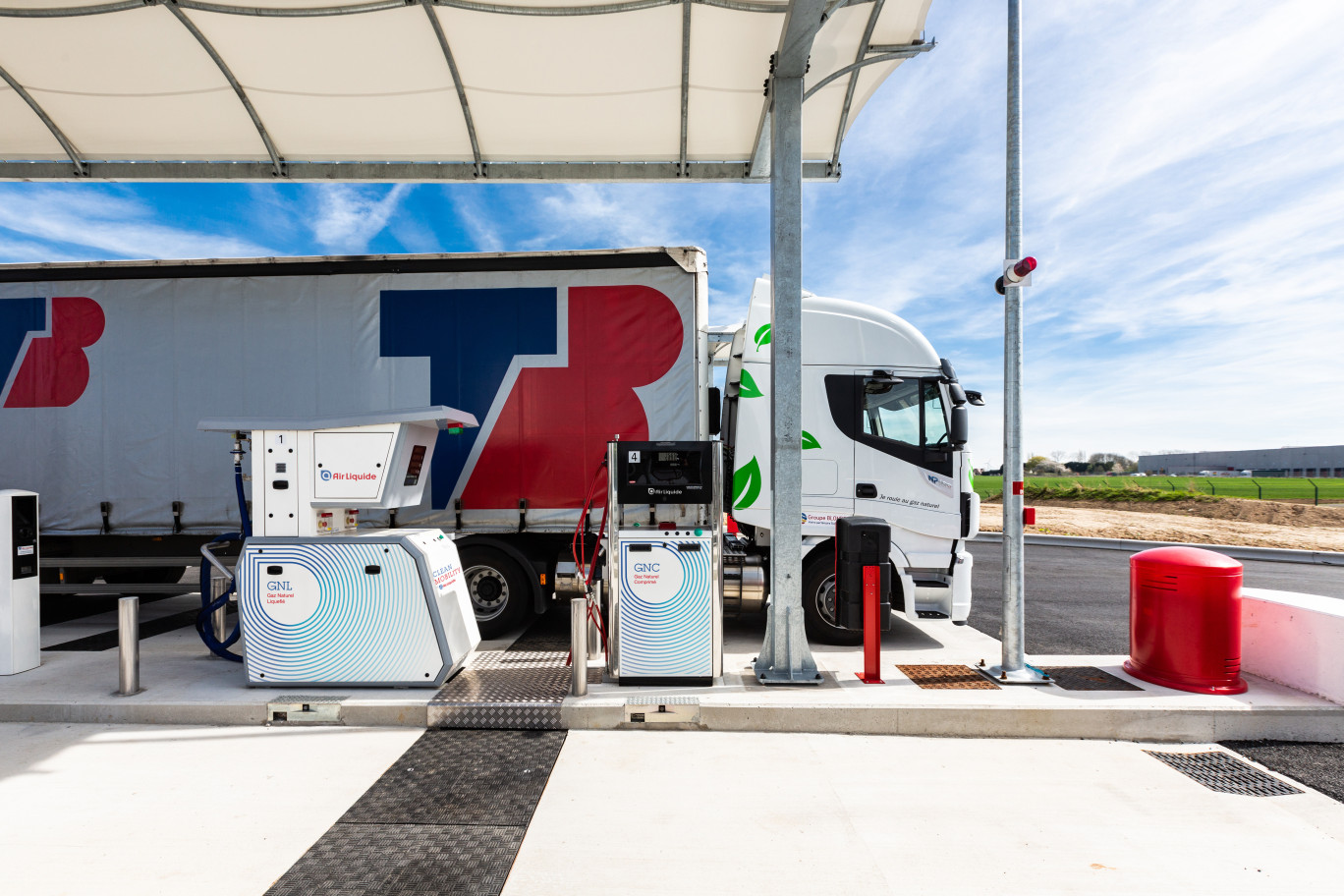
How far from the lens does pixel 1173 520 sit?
19109mm

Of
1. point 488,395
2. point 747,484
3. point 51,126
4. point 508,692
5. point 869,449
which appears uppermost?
point 51,126

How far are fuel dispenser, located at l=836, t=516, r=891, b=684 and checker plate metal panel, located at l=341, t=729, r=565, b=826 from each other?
217cm

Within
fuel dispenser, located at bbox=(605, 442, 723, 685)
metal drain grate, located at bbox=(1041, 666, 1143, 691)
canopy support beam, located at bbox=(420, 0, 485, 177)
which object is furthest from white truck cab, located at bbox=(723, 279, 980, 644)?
canopy support beam, located at bbox=(420, 0, 485, 177)

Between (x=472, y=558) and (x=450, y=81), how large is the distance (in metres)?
4.09

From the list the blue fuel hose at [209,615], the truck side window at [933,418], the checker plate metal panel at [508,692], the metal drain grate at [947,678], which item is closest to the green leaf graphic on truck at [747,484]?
the truck side window at [933,418]

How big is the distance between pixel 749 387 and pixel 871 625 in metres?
2.27

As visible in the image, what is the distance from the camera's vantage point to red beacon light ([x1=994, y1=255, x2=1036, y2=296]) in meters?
4.10

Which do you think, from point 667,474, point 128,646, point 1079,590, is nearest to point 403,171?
point 667,474

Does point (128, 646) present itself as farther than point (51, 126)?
No

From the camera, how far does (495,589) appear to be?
18.8 ft

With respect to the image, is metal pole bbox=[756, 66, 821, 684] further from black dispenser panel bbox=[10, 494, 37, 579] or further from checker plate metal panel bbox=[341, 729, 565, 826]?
black dispenser panel bbox=[10, 494, 37, 579]

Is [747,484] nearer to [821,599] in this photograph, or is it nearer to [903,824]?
[821,599]

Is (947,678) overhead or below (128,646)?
below

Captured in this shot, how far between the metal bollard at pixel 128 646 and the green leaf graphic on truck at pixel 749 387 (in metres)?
4.77
